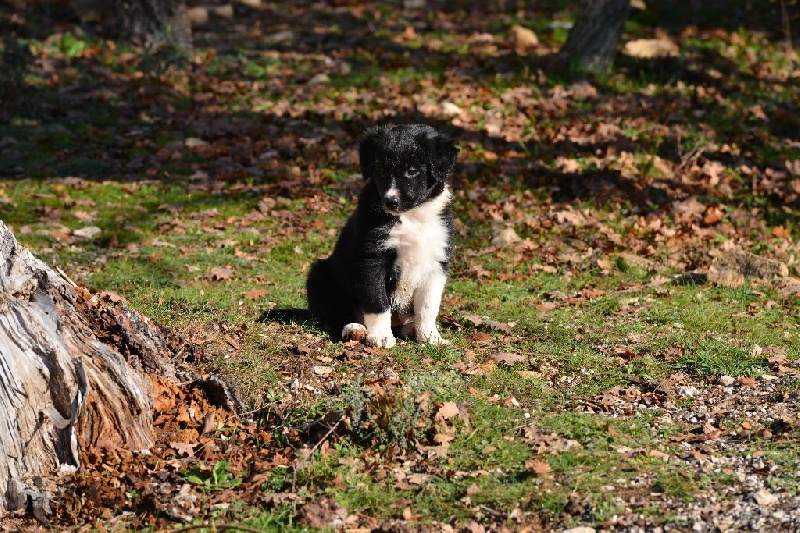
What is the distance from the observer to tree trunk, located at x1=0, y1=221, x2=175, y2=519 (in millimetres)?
5191

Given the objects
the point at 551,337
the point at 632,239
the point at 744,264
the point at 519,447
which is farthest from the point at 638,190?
the point at 519,447

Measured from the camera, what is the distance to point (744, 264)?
9.53 meters

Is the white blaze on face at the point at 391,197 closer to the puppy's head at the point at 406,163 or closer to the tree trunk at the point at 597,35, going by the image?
the puppy's head at the point at 406,163

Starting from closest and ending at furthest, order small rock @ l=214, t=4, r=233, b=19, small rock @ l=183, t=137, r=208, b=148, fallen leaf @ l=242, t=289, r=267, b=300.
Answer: fallen leaf @ l=242, t=289, r=267, b=300
small rock @ l=183, t=137, r=208, b=148
small rock @ l=214, t=4, r=233, b=19

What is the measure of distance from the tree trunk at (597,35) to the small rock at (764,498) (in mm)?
11124

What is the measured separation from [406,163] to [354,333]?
48.4 inches

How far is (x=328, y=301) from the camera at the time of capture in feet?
24.6

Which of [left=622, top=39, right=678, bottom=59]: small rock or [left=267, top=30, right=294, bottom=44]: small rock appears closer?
[left=622, top=39, right=678, bottom=59]: small rock

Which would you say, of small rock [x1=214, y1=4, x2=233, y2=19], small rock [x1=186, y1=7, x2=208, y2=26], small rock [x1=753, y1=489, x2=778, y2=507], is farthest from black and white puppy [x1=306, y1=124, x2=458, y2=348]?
small rock [x1=214, y1=4, x2=233, y2=19]

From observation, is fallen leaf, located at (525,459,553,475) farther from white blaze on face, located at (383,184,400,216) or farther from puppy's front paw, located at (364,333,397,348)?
white blaze on face, located at (383,184,400,216)

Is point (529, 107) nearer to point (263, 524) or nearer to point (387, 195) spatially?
point (387, 195)

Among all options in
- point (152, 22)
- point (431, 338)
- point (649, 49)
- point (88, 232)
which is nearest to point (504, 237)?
point (431, 338)

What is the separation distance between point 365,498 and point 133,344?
1.75 metres

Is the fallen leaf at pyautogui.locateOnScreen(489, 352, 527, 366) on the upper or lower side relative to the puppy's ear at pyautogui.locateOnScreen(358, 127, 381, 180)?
lower
